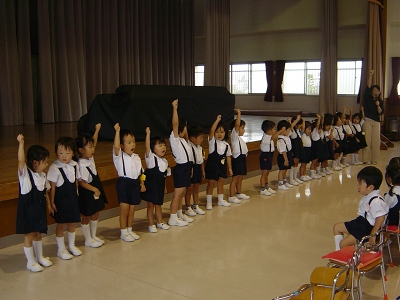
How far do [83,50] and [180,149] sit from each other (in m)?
9.64

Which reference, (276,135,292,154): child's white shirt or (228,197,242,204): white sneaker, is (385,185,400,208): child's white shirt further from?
(276,135,292,154): child's white shirt

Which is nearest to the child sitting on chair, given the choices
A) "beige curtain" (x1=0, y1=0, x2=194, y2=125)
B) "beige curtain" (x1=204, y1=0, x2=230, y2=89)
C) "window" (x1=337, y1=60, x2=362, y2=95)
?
"beige curtain" (x1=0, y1=0, x2=194, y2=125)

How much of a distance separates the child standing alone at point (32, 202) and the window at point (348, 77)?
14526mm

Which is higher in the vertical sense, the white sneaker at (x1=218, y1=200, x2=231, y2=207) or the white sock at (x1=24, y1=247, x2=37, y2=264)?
the white sock at (x1=24, y1=247, x2=37, y2=264)

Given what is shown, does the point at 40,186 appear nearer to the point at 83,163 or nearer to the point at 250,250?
the point at 83,163

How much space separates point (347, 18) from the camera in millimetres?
16016

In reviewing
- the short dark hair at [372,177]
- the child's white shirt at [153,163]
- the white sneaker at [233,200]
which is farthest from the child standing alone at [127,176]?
the short dark hair at [372,177]

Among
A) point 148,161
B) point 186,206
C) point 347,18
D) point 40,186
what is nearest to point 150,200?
point 148,161

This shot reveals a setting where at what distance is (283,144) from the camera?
7.24 meters

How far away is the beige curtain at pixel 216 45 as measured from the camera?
47.5ft

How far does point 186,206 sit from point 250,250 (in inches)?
58.2

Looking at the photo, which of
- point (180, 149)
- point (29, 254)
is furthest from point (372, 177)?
point (29, 254)

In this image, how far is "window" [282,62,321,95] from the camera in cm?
1764

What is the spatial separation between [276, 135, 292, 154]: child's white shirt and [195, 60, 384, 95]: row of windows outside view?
34.1 ft
